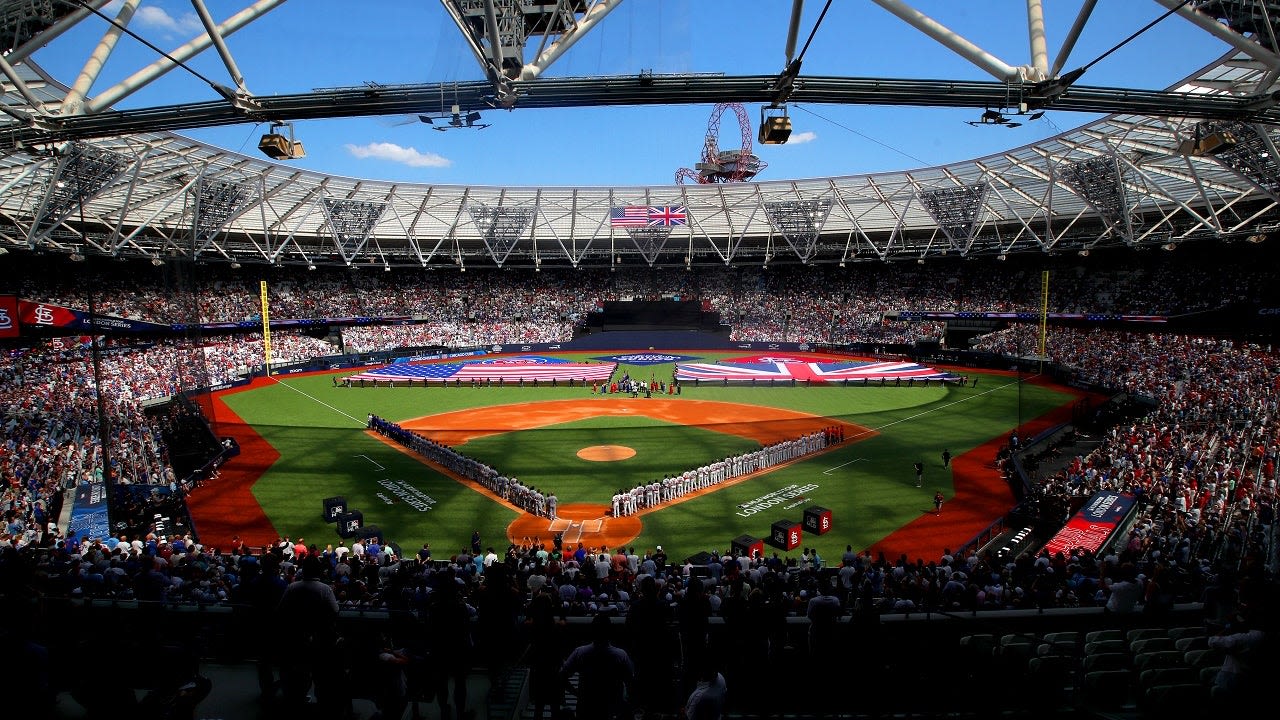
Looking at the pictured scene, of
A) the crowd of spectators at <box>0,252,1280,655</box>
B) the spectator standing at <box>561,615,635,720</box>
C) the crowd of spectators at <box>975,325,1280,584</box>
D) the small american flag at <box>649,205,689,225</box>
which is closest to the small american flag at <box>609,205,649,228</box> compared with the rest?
the small american flag at <box>649,205,689,225</box>

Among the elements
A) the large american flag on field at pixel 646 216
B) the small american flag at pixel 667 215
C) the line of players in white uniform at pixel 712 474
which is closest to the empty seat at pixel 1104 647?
the line of players in white uniform at pixel 712 474

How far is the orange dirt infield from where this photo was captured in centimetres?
1739

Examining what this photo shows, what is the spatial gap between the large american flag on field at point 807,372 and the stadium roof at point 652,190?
48.7 feet

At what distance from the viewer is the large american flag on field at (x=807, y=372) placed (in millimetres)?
42344

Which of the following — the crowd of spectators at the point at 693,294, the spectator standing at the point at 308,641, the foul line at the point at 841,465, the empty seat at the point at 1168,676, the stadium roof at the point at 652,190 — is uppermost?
the stadium roof at the point at 652,190

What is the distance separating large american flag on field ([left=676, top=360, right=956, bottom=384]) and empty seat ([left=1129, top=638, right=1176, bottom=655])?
3529cm

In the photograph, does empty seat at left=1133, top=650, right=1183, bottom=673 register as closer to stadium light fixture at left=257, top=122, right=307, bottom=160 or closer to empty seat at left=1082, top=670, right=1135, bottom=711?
empty seat at left=1082, top=670, right=1135, bottom=711

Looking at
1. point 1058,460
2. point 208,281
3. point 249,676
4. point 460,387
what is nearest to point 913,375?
point 1058,460

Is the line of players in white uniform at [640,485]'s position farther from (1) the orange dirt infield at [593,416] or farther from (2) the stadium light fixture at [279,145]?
(2) the stadium light fixture at [279,145]

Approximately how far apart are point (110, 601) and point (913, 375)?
1681 inches

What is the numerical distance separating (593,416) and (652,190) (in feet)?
109

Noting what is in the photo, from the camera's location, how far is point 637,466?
22.9m

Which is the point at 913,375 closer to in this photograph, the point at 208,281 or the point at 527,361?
the point at 527,361

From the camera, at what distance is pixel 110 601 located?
6.46 metres
